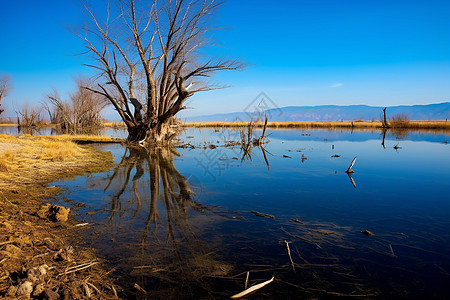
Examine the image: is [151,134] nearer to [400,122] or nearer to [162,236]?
[162,236]

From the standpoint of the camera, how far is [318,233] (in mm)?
4152

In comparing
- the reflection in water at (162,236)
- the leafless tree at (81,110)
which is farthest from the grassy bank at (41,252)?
the leafless tree at (81,110)

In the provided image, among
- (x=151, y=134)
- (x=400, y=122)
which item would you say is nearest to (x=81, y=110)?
(x=151, y=134)

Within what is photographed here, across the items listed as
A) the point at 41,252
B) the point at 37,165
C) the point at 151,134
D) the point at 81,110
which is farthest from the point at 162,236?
the point at 81,110

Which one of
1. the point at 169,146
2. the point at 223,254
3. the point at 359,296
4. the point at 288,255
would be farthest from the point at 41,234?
the point at 169,146

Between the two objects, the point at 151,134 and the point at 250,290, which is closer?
the point at 250,290

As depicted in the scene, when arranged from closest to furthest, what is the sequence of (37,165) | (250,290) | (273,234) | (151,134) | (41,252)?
(250,290), (41,252), (273,234), (37,165), (151,134)

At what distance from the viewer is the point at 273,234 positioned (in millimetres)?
4078

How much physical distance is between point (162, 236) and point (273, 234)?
1.71m

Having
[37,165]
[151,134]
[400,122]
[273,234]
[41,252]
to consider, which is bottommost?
[273,234]

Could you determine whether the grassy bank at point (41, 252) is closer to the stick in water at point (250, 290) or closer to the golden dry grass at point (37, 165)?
the golden dry grass at point (37, 165)

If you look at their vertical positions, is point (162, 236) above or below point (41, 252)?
below

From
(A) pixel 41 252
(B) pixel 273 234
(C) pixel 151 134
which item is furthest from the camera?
(C) pixel 151 134

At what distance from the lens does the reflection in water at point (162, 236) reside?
2.87 m
